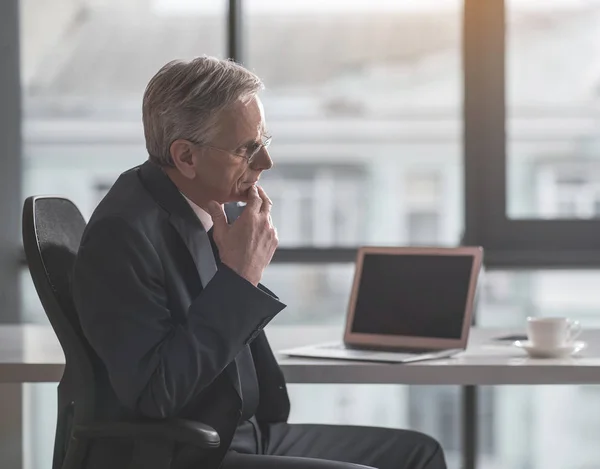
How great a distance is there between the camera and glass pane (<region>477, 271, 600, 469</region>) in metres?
3.30

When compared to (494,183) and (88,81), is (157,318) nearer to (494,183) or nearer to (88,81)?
(494,183)

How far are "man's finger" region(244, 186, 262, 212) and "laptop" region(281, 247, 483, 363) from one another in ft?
1.31

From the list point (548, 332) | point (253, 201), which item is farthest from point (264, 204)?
point (548, 332)

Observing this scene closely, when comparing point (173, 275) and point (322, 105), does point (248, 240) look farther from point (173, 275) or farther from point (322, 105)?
point (322, 105)

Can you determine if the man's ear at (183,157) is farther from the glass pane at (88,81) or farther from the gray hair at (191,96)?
the glass pane at (88,81)

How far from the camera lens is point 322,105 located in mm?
3361

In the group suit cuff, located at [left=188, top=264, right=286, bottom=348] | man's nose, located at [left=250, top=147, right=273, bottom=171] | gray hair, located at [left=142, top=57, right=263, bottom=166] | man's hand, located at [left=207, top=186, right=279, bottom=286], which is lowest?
suit cuff, located at [left=188, top=264, right=286, bottom=348]

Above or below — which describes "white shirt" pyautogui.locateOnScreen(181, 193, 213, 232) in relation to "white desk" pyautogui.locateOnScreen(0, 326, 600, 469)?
above

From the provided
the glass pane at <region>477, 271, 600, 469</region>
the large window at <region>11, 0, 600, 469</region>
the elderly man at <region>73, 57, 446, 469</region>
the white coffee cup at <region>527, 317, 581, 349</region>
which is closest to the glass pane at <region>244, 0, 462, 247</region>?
the large window at <region>11, 0, 600, 469</region>

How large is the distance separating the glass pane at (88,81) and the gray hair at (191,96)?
1.77 metres

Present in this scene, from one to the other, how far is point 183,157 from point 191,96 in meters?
0.12

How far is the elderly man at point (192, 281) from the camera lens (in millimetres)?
1479

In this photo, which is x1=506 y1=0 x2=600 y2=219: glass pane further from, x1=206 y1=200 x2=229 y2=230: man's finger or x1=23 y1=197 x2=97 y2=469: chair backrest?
x1=23 y1=197 x2=97 y2=469: chair backrest

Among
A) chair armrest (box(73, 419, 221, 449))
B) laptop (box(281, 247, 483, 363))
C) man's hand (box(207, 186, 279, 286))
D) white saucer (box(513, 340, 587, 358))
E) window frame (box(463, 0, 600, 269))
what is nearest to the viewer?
chair armrest (box(73, 419, 221, 449))
